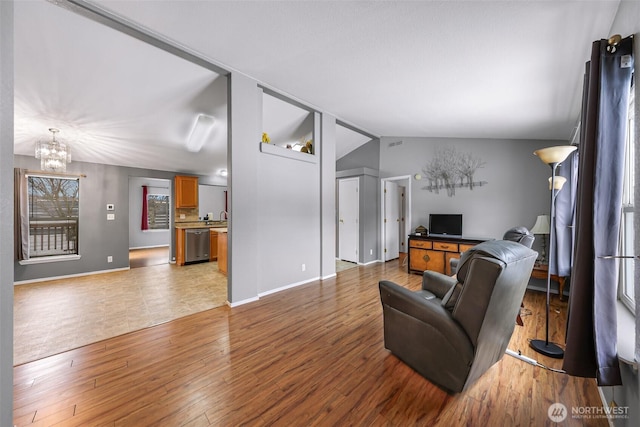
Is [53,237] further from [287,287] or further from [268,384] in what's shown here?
[268,384]

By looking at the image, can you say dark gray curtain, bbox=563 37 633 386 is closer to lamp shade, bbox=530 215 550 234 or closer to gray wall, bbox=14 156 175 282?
lamp shade, bbox=530 215 550 234

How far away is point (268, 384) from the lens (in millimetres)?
1754

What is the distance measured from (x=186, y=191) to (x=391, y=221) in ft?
17.3

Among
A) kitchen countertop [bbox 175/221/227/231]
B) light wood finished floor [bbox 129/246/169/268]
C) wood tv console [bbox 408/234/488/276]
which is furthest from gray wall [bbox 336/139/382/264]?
light wood finished floor [bbox 129/246/169/268]

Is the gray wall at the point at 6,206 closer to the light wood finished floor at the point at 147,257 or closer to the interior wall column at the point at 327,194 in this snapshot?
the interior wall column at the point at 327,194

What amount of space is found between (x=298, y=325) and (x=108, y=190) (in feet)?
17.1

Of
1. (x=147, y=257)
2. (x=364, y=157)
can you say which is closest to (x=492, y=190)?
(x=364, y=157)

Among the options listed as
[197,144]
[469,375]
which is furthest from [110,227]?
[469,375]

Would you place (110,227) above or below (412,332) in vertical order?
above

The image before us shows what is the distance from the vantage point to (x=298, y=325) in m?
2.66

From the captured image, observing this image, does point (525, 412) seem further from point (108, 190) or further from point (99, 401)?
point (108, 190)

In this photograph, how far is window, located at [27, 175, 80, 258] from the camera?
4.47 meters

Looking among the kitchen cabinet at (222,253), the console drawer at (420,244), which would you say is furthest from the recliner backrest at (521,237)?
the kitchen cabinet at (222,253)

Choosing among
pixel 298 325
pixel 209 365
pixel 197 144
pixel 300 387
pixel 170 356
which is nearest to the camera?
pixel 300 387
